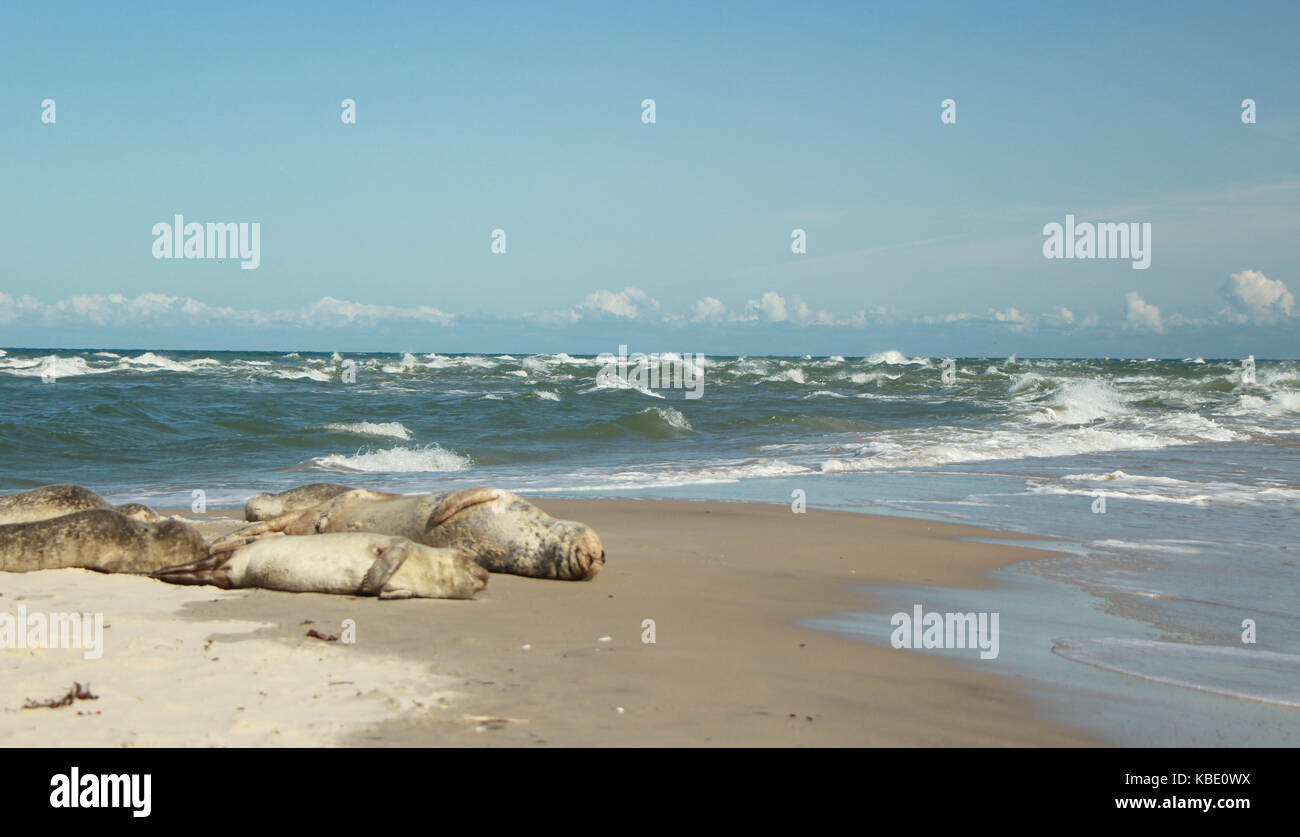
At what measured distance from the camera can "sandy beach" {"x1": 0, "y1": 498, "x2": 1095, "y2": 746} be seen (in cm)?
405

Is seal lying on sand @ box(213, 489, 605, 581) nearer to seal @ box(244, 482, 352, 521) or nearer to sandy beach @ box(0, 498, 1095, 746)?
sandy beach @ box(0, 498, 1095, 746)

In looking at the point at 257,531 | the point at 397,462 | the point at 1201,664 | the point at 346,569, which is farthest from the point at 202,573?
the point at 397,462

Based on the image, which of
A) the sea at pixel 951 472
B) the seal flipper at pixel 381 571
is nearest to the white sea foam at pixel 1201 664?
the sea at pixel 951 472

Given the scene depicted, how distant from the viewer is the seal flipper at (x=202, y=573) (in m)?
6.85

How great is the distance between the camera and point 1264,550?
943 cm

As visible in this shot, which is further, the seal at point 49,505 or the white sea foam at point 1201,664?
the seal at point 49,505

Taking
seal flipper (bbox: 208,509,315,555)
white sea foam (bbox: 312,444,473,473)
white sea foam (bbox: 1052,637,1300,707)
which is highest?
seal flipper (bbox: 208,509,315,555)

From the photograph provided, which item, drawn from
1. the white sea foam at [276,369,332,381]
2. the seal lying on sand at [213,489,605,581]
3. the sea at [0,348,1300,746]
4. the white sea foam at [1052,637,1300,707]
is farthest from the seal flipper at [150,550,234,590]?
the white sea foam at [276,369,332,381]

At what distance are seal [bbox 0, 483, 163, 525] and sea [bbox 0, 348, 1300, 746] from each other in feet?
13.0

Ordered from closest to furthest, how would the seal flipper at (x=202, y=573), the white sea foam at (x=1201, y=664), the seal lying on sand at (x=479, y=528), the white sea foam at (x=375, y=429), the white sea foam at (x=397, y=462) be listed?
1. the white sea foam at (x=1201, y=664)
2. the seal flipper at (x=202, y=573)
3. the seal lying on sand at (x=479, y=528)
4. the white sea foam at (x=397, y=462)
5. the white sea foam at (x=375, y=429)

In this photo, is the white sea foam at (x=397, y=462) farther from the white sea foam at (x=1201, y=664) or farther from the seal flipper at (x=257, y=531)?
the white sea foam at (x=1201, y=664)

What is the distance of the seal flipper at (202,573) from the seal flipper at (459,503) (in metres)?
1.46
